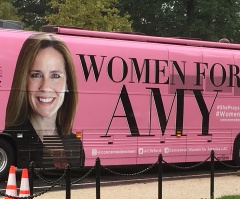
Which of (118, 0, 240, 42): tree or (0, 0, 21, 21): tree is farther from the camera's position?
(118, 0, 240, 42): tree

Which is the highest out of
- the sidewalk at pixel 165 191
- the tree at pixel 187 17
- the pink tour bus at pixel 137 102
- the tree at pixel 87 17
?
the tree at pixel 187 17

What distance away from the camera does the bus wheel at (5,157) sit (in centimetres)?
1304

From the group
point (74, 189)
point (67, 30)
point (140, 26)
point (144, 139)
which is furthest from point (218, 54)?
point (140, 26)

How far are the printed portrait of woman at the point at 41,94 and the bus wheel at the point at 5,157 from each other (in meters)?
0.26

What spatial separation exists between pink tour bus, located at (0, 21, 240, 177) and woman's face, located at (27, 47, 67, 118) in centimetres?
41

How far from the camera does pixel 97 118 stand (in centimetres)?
1432

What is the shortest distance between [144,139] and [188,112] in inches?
67.1

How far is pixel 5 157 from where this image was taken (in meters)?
13.1

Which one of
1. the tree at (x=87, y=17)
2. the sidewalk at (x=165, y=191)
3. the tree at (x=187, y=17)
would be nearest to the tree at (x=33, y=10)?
the tree at (x=187, y=17)

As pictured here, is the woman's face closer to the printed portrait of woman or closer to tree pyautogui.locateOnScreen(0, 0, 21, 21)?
the printed portrait of woman

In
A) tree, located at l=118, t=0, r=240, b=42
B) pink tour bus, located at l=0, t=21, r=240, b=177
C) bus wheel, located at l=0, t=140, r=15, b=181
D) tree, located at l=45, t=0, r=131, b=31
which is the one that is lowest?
bus wheel, located at l=0, t=140, r=15, b=181

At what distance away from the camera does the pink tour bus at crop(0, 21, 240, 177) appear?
Answer: 13430 mm

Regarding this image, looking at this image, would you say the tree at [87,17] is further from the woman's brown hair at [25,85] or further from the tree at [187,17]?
the woman's brown hair at [25,85]

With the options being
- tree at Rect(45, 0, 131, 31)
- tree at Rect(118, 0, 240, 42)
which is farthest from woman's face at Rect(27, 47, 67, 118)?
tree at Rect(118, 0, 240, 42)
